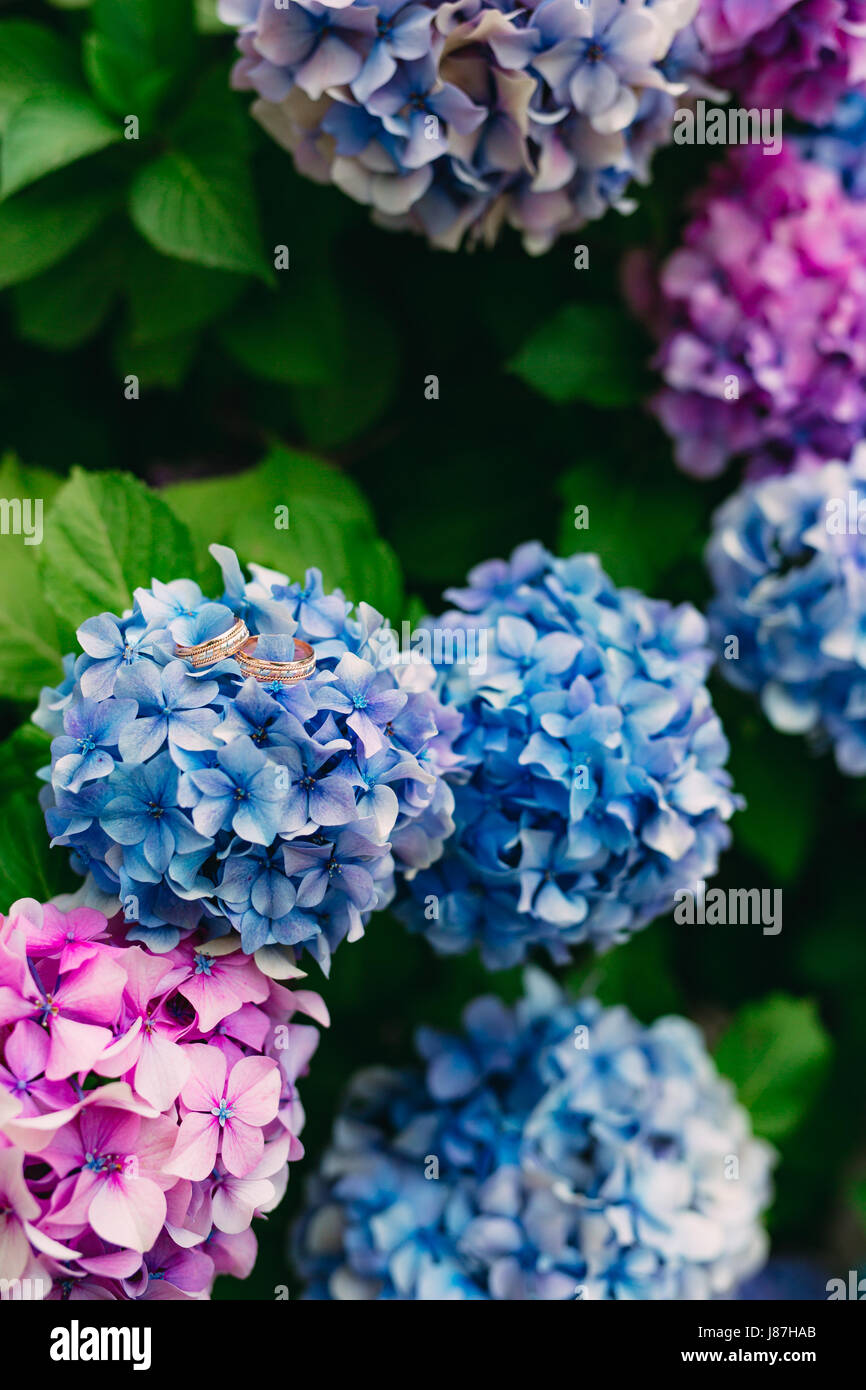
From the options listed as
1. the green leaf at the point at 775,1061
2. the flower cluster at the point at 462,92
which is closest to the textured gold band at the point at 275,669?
the flower cluster at the point at 462,92

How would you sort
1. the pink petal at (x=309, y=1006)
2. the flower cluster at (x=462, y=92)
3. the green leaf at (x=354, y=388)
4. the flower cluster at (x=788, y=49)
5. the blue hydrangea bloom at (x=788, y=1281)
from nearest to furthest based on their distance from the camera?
the pink petal at (x=309, y=1006) → the flower cluster at (x=462, y=92) → the flower cluster at (x=788, y=49) → the green leaf at (x=354, y=388) → the blue hydrangea bloom at (x=788, y=1281)

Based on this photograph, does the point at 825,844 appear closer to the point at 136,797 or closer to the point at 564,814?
the point at 564,814

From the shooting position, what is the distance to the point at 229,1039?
2.48ft

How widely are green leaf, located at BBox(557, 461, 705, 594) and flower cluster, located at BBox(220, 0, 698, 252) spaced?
0.94 feet

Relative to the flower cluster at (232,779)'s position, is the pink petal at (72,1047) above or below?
below

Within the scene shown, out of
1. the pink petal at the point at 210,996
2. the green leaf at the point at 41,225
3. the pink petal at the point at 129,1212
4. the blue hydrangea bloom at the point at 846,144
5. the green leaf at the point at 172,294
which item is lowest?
the pink petal at the point at 129,1212

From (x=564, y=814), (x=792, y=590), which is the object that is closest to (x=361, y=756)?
(x=564, y=814)

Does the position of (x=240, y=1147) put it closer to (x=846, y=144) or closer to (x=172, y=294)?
(x=172, y=294)

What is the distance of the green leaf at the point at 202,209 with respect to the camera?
1038 mm

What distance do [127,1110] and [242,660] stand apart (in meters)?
0.26

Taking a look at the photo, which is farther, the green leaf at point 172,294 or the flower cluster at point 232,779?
the green leaf at point 172,294

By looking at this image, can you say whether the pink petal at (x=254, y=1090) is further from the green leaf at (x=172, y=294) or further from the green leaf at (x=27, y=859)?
the green leaf at (x=172, y=294)

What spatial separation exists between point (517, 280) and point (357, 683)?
68 cm

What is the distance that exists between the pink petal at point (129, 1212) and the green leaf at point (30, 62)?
880 millimetres
